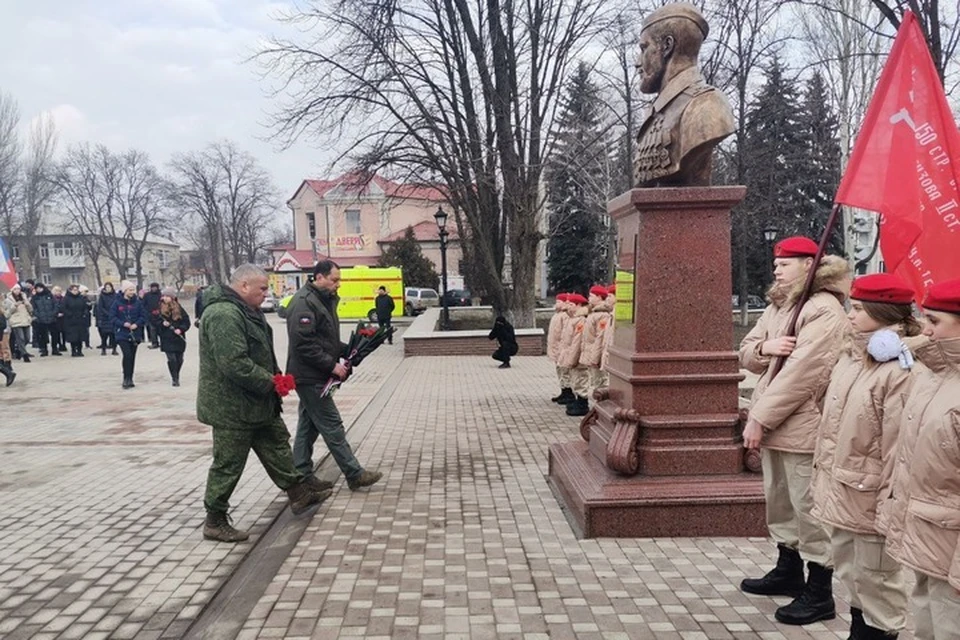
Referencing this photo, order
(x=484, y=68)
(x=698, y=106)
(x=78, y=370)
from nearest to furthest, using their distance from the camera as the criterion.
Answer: (x=698, y=106) < (x=78, y=370) < (x=484, y=68)

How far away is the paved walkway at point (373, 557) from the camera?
370 cm

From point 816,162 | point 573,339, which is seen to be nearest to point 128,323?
point 573,339

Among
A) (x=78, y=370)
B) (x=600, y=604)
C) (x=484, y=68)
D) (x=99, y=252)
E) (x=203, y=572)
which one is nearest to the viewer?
(x=600, y=604)

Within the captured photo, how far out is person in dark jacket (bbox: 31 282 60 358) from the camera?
17.7m

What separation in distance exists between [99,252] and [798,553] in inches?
2870

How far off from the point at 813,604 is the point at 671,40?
3857 mm

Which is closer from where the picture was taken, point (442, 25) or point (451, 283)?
point (442, 25)

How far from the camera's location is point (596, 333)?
31.7 ft

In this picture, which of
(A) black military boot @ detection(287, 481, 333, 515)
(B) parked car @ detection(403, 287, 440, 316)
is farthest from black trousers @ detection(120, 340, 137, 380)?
(B) parked car @ detection(403, 287, 440, 316)

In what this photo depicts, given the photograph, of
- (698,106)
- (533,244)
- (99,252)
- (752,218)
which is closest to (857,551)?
(698,106)

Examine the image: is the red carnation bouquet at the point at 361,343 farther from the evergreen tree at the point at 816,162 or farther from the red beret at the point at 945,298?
the evergreen tree at the point at 816,162

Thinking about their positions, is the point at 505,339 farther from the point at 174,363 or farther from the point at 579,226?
the point at 579,226

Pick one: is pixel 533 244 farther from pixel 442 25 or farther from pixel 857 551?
pixel 857 551

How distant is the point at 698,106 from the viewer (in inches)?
195
